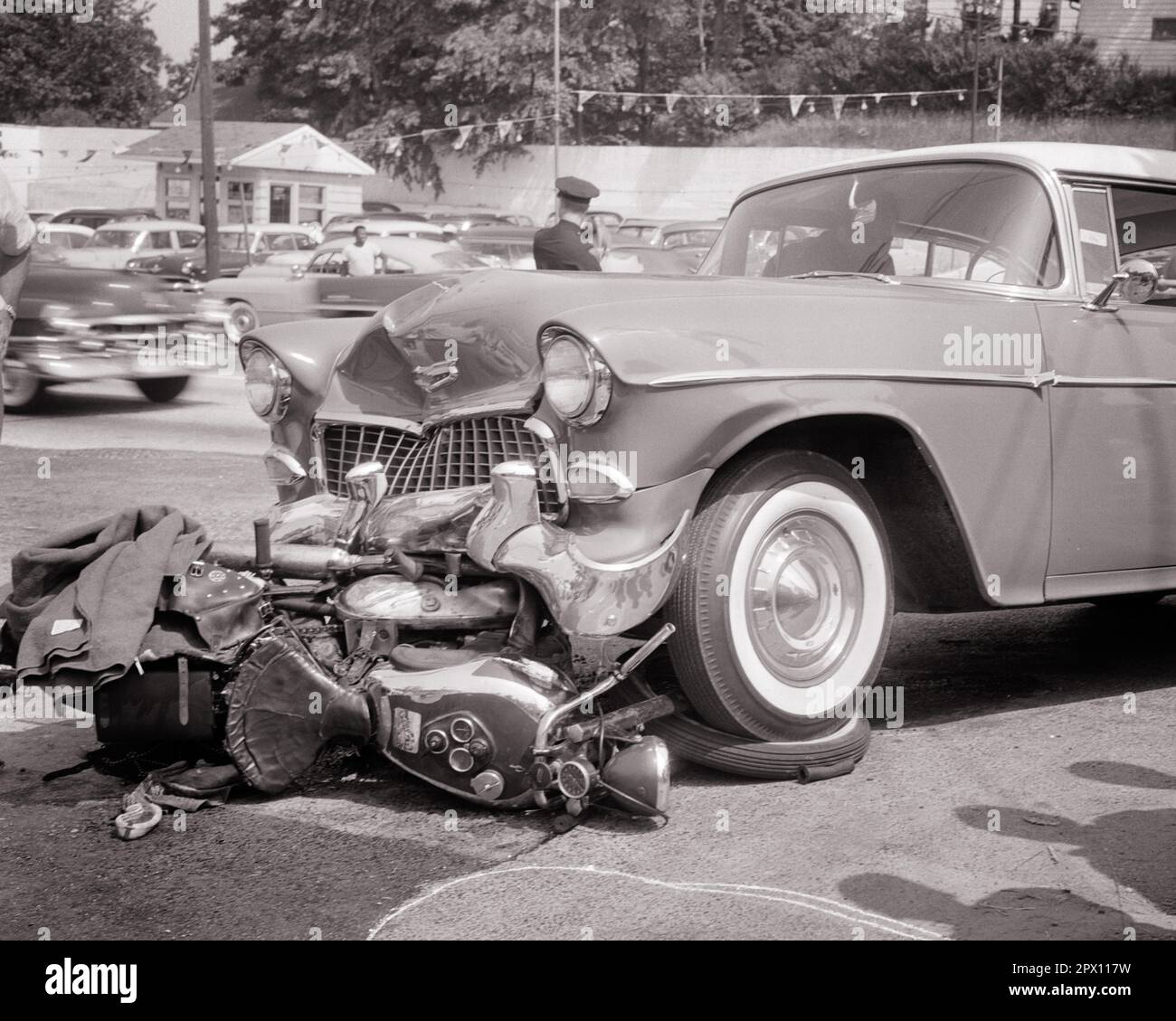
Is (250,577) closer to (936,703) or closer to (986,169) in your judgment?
(936,703)

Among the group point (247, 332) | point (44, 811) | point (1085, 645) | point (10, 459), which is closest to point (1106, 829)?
point (1085, 645)

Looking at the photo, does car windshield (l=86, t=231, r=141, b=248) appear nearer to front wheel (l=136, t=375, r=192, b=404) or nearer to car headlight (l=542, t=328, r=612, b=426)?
front wheel (l=136, t=375, r=192, b=404)

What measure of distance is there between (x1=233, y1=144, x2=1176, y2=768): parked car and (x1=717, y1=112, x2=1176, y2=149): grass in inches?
1422

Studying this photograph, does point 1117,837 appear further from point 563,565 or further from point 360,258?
point 360,258

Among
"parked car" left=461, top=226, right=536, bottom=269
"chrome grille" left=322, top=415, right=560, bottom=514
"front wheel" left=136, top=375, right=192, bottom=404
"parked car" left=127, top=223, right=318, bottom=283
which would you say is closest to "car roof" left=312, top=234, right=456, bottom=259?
"parked car" left=461, top=226, right=536, bottom=269

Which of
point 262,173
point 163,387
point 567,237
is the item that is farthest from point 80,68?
point 567,237

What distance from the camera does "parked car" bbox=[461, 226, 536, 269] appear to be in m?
20.0

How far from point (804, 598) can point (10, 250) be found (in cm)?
272

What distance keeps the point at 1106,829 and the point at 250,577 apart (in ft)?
7.11

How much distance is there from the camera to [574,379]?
3.48 meters

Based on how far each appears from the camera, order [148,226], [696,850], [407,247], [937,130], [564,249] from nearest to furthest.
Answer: [696,850], [564,249], [407,247], [148,226], [937,130]

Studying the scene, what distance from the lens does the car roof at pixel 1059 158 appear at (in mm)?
4516

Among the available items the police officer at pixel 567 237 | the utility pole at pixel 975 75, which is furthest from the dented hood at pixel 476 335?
the utility pole at pixel 975 75

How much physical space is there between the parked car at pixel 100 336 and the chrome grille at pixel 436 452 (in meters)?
8.38
